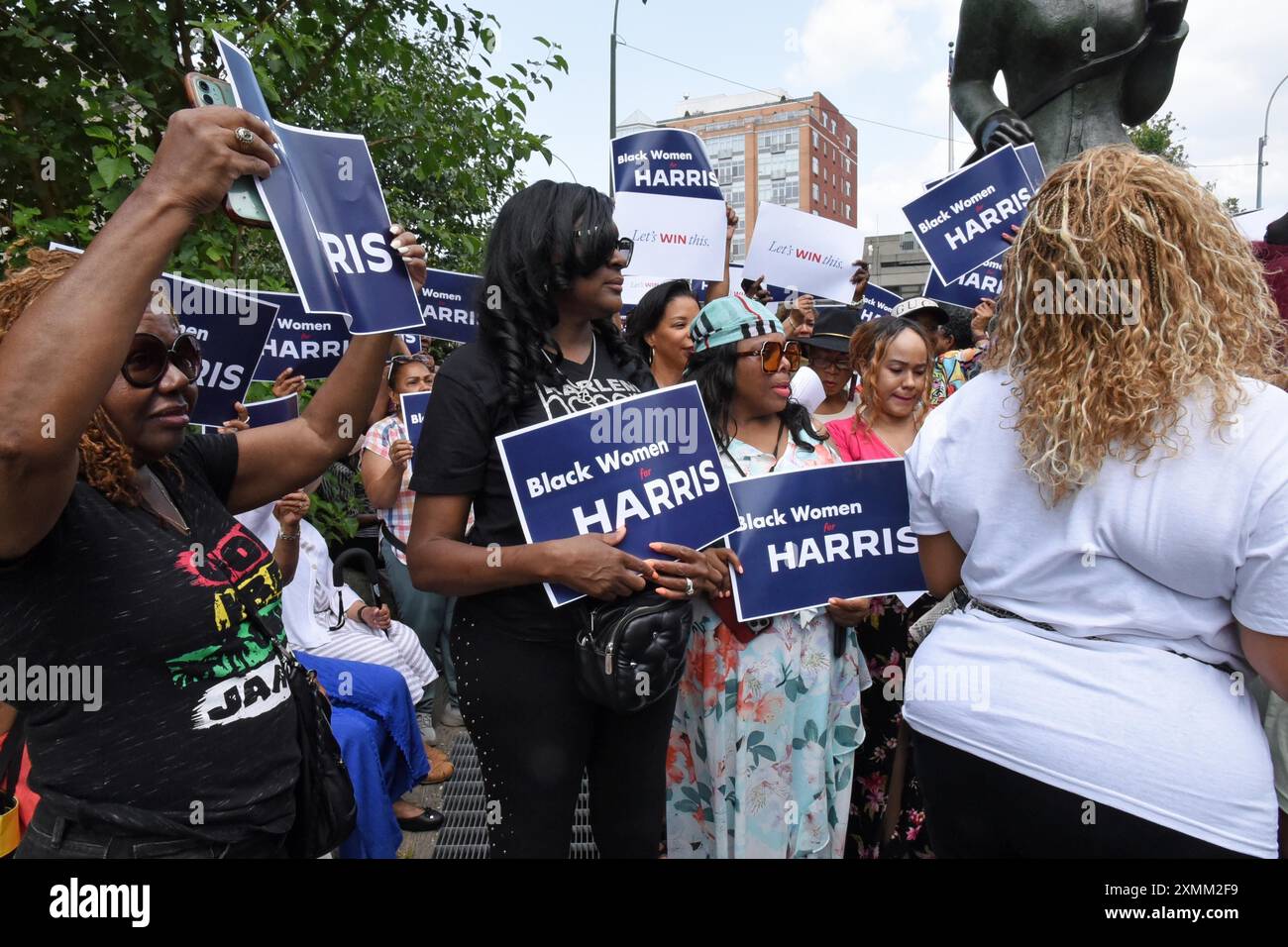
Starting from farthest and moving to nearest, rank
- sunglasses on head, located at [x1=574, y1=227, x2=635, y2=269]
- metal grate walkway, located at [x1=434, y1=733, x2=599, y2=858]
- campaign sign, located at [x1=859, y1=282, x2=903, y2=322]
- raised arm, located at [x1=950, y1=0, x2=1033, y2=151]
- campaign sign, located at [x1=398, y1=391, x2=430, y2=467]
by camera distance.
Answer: campaign sign, located at [x1=859, y1=282, x2=903, y2=322], raised arm, located at [x1=950, y1=0, x2=1033, y2=151], campaign sign, located at [x1=398, y1=391, x2=430, y2=467], metal grate walkway, located at [x1=434, y1=733, x2=599, y2=858], sunglasses on head, located at [x1=574, y1=227, x2=635, y2=269]

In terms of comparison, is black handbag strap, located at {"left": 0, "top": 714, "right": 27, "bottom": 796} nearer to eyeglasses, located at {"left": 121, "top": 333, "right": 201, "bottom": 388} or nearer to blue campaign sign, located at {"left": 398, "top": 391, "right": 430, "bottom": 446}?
eyeglasses, located at {"left": 121, "top": 333, "right": 201, "bottom": 388}

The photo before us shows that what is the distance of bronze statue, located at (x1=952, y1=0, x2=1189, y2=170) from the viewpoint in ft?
17.0

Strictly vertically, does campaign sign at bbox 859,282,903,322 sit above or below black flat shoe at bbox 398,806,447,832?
above

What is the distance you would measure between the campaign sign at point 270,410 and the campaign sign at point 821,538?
1.85 meters

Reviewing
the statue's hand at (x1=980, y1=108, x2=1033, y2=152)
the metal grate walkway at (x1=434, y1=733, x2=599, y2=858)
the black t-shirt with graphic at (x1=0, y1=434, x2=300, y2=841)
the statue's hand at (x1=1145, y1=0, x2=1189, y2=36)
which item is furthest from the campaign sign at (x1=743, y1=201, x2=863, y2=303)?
the black t-shirt with graphic at (x1=0, y1=434, x2=300, y2=841)

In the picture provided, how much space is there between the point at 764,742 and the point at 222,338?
2.28 meters

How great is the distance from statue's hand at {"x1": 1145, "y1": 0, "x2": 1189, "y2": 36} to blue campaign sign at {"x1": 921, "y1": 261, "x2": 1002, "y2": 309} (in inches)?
89.1

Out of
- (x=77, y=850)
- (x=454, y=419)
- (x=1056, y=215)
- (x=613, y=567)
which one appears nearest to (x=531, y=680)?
(x=613, y=567)

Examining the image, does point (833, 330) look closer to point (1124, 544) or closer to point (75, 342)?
point (1124, 544)

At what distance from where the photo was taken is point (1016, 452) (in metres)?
1.58

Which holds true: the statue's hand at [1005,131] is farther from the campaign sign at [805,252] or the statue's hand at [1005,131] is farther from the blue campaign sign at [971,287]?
the blue campaign sign at [971,287]

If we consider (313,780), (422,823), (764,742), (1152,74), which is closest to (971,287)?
(1152,74)

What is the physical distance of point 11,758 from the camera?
80.4 inches

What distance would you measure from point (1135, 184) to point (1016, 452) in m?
0.49
